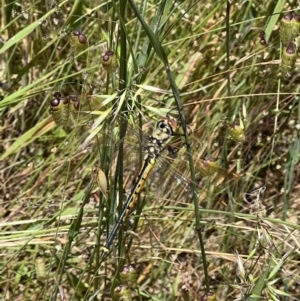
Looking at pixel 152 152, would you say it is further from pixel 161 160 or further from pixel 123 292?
pixel 123 292

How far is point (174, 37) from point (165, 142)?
99 centimetres

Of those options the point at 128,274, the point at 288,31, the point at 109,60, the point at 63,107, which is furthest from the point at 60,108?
the point at 288,31

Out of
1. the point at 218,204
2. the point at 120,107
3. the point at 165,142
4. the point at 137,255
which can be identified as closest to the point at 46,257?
the point at 137,255

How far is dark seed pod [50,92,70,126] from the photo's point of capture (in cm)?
107

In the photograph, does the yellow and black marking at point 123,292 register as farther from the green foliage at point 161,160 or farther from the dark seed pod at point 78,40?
the dark seed pod at point 78,40

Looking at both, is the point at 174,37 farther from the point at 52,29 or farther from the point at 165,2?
the point at 165,2

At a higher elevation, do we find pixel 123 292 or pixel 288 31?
pixel 288 31

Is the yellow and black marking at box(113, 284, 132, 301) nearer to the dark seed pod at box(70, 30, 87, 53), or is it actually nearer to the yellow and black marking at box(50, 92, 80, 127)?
the yellow and black marking at box(50, 92, 80, 127)

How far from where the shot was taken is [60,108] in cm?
107

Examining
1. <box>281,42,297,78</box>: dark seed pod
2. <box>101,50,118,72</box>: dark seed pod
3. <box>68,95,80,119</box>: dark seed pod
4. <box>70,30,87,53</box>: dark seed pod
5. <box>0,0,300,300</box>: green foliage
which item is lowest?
<box>0,0,300,300</box>: green foliage

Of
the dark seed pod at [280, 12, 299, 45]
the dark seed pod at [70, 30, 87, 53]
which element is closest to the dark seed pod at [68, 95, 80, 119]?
the dark seed pod at [70, 30, 87, 53]

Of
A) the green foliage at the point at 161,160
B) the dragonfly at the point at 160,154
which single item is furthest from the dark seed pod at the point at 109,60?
the dragonfly at the point at 160,154

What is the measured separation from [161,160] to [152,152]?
0.08ft

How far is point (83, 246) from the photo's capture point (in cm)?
170
